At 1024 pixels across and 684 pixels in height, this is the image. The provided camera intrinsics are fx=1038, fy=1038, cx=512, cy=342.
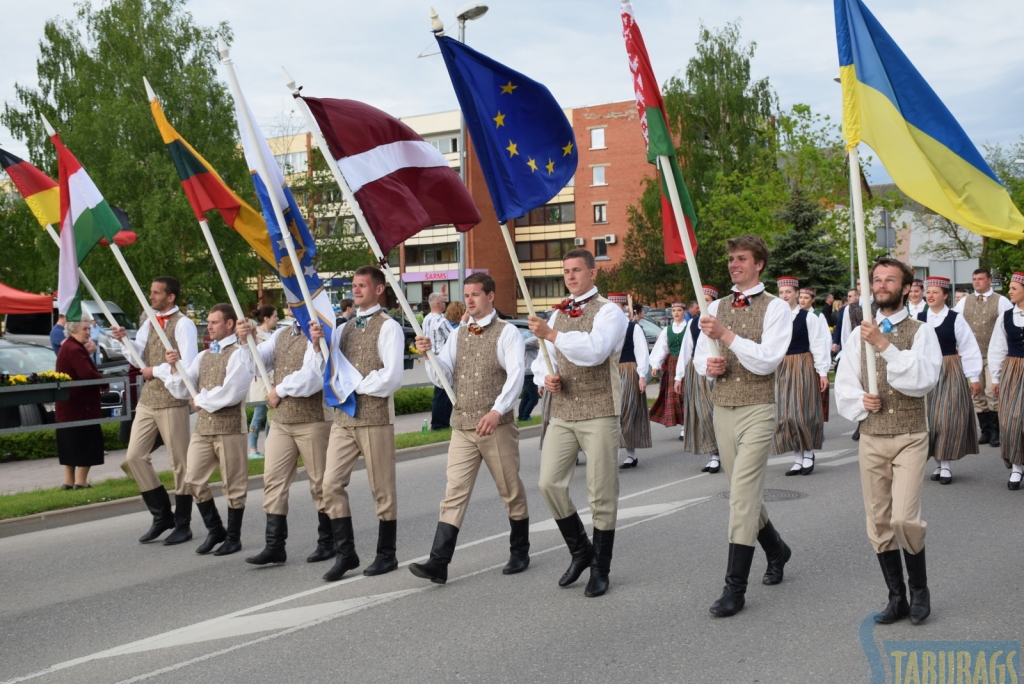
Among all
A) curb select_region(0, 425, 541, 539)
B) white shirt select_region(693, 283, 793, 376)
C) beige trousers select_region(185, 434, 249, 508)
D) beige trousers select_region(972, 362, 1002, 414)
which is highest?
white shirt select_region(693, 283, 793, 376)

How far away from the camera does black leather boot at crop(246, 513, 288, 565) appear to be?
23.5 ft

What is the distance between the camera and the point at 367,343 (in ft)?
22.4

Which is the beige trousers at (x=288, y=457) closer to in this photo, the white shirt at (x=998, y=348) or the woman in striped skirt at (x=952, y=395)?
the woman in striped skirt at (x=952, y=395)

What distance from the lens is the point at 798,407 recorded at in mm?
10703

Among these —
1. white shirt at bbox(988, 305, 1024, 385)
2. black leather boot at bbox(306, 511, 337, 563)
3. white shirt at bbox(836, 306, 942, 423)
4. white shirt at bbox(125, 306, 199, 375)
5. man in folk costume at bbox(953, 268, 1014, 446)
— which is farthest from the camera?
man in folk costume at bbox(953, 268, 1014, 446)

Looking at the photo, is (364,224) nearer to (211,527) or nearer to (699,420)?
(211,527)

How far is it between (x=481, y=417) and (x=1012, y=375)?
5.80 meters

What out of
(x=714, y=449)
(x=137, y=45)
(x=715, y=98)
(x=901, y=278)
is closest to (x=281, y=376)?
(x=901, y=278)

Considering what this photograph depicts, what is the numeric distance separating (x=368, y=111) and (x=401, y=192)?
585 millimetres

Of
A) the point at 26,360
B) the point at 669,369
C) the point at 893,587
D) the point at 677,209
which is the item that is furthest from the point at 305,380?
the point at 26,360

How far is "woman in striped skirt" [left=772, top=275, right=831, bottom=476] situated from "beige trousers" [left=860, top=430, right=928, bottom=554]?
513 centimetres

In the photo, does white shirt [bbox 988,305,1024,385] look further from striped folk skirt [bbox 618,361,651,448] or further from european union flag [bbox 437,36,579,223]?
european union flag [bbox 437,36,579,223]

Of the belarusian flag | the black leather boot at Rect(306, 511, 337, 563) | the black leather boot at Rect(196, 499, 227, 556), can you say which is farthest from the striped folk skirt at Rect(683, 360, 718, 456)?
the belarusian flag

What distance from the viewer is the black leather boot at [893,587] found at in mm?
5301
